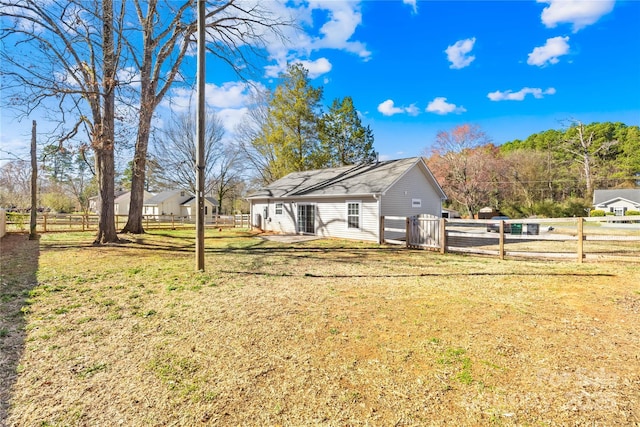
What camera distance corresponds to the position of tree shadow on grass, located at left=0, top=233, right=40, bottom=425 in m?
2.73

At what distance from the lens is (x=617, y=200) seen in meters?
33.2

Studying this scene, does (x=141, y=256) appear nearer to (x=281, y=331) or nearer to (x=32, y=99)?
(x=32, y=99)

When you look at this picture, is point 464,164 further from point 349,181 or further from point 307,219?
point 307,219

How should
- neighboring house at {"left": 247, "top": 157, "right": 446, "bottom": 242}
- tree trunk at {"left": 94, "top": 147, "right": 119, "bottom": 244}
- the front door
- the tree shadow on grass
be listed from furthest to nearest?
the front door → neighboring house at {"left": 247, "top": 157, "right": 446, "bottom": 242} → tree trunk at {"left": 94, "top": 147, "right": 119, "bottom": 244} → the tree shadow on grass

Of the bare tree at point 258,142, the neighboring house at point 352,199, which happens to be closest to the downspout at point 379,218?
the neighboring house at point 352,199

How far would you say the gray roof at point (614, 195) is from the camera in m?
33.4

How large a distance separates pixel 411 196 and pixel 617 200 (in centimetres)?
3283

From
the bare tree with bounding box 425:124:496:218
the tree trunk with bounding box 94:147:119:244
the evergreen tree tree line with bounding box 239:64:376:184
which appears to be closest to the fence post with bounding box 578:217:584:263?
the tree trunk with bounding box 94:147:119:244

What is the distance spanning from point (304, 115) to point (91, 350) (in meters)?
24.6

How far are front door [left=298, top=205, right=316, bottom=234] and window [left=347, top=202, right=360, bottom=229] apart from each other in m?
2.32

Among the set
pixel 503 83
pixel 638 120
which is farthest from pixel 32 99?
pixel 638 120

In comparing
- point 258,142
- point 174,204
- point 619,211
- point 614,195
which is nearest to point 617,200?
point 619,211

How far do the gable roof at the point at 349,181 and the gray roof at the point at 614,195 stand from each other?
99.8 ft

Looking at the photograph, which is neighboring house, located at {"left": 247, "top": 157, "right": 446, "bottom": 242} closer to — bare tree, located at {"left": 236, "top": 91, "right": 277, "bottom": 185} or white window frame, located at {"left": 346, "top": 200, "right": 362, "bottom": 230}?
white window frame, located at {"left": 346, "top": 200, "right": 362, "bottom": 230}
